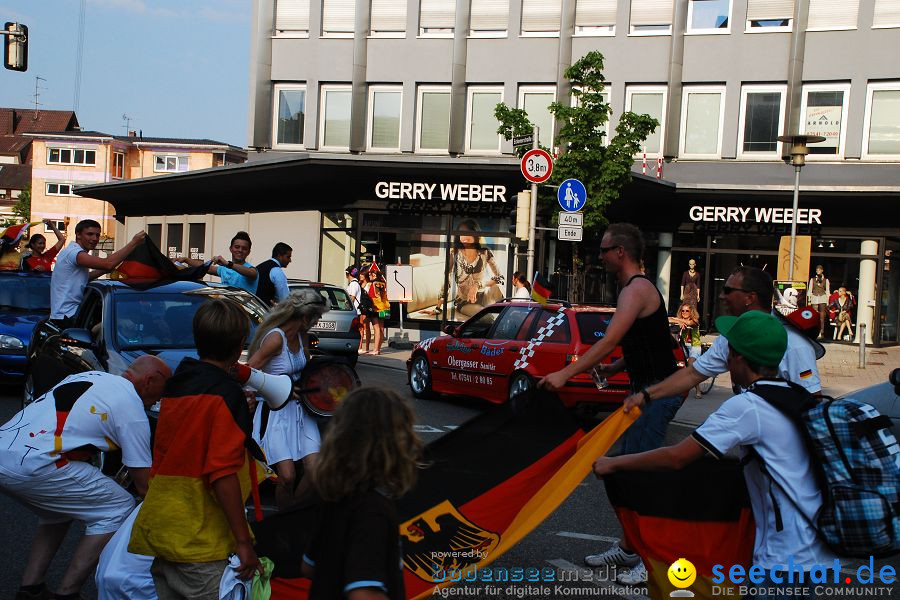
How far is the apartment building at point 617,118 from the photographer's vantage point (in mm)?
25656

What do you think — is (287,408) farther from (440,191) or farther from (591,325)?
(440,191)

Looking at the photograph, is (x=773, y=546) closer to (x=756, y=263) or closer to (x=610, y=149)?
(x=610, y=149)

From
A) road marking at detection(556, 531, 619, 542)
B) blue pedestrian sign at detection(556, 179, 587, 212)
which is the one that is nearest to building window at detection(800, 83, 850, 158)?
blue pedestrian sign at detection(556, 179, 587, 212)

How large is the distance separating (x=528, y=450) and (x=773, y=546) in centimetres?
174

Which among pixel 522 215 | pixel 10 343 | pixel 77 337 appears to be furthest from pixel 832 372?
pixel 77 337

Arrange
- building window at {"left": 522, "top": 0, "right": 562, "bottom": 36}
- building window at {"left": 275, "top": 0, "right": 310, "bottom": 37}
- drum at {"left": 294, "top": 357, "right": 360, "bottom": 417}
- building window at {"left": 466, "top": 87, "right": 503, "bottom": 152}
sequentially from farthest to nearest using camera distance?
building window at {"left": 275, "top": 0, "right": 310, "bottom": 37} < building window at {"left": 466, "top": 87, "right": 503, "bottom": 152} < building window at {"left": 522, "top": 0, "right": 562, "bottom": 36} < drum at {"left": 294, "top": 357, "right": 360, "bottom": 417}

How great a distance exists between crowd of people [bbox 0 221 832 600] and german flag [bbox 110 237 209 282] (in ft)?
13.0

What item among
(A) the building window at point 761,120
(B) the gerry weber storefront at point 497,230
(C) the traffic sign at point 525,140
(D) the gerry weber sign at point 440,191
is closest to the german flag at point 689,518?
(C) the traffic sign at point 525,140

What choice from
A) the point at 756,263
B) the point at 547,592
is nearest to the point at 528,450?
the point at 547,592

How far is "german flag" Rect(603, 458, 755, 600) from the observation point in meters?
3.91

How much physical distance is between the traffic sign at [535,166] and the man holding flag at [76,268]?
953 centimetres

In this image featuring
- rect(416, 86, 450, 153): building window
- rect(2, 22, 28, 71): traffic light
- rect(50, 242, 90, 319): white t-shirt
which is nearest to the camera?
rect(50, 242, 90, 319): white t-shirt

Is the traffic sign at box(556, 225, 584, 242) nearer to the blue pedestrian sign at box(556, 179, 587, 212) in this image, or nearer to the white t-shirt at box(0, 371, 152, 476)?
the blue pedestrian sign at box(556, 179, 587, 212)

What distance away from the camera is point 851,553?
3.29 metres
